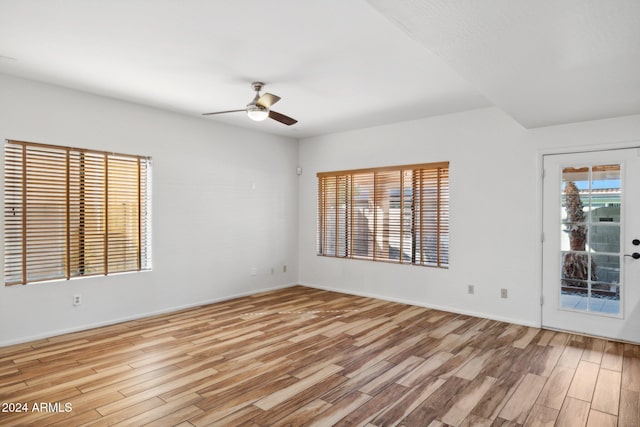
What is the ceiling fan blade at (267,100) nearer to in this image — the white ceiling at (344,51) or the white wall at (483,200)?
the white ceiling at (344,51)

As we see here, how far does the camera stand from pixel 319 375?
121 inches

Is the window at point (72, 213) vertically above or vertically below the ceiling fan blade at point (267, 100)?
below

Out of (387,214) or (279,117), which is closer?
(279,117)

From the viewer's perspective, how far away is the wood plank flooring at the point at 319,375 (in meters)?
2.47

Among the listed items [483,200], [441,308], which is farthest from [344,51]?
[441,308]

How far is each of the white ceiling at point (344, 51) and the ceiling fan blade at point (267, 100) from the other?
0.24 metres

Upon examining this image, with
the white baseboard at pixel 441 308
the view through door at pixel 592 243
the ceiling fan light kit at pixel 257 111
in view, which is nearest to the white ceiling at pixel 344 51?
the ceiling fan light kit at pixel 257 111

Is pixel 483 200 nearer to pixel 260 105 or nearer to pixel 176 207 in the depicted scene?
pixel 260 105

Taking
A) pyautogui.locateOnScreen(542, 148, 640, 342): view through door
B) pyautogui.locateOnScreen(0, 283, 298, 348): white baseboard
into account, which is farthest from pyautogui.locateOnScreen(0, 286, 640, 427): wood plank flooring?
pyautogui.locateOnScreen(542, 148, 640, 342): view through door

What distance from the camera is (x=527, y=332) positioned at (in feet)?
13.7

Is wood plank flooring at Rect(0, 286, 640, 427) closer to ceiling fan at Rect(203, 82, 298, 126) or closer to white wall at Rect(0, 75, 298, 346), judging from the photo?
white wall at Rect(0, 75, 298, 346)

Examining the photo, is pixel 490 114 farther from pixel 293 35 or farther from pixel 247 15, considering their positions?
pixel 247 15

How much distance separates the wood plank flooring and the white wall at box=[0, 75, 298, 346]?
13.2 inches

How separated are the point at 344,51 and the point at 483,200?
9.15 feet
